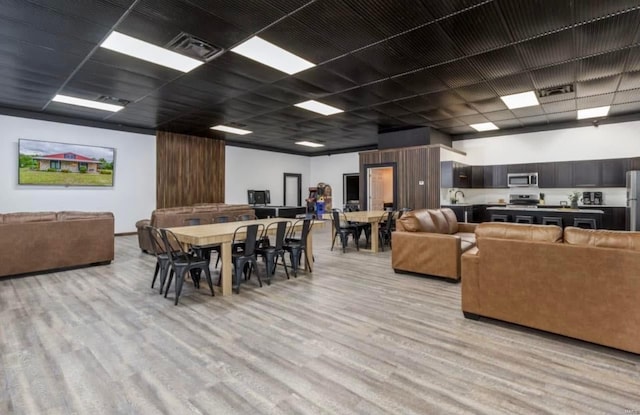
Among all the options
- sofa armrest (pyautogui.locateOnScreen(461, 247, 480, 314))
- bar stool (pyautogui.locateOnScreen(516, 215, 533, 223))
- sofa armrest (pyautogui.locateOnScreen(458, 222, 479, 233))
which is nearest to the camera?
sofa armrest (pyautogui.locateOnScreen(461, 247, 480, 314))

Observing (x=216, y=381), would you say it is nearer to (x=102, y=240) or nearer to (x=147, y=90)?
(x=102, y=240)

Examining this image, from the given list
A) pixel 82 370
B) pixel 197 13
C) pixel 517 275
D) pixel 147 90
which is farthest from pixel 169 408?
pixel 147 90

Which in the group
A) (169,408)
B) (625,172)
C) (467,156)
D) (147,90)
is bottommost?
(169,408)

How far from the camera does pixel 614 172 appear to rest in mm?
7770

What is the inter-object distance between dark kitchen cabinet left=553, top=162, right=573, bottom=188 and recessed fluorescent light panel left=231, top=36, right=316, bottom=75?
7478 mm

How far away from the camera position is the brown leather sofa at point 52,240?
4.66 m

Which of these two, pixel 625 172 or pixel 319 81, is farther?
pixel 625 172

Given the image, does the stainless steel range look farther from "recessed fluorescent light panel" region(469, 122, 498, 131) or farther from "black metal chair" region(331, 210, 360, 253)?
"black metal chair" region(331, 210, 360, 253)

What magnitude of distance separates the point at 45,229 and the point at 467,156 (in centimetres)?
1015

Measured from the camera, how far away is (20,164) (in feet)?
24.1

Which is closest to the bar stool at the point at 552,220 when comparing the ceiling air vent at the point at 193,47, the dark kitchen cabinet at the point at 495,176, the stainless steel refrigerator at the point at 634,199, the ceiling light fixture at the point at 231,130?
the stainless steel refrigerator at the point at 634,199

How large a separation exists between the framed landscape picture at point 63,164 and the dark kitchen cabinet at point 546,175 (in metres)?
11.6

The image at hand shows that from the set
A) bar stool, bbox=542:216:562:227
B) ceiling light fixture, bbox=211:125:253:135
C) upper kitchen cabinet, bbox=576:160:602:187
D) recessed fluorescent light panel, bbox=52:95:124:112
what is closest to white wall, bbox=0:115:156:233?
recessed fluorescent light panel, bbox=52:95:124:112

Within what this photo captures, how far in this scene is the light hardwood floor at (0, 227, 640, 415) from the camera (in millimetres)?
1881
